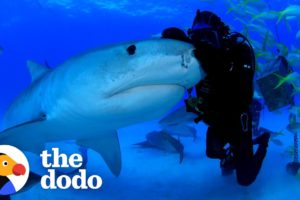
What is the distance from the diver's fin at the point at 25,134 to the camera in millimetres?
2703

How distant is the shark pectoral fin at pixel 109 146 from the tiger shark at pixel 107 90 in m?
0.49

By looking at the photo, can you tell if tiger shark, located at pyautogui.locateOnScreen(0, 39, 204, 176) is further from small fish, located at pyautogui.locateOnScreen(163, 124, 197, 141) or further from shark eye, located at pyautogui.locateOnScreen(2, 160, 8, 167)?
small fish, located at pyautogui.locateOnScreen(163, 124, 197, 141)

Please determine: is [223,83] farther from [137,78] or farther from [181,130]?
[181,130]

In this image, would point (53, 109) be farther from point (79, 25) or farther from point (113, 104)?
point (79, 25)

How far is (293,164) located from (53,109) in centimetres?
363

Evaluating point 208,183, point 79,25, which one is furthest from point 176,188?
point 79,25

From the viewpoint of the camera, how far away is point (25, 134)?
295cm

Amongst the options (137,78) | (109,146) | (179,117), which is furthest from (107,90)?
(179,117)

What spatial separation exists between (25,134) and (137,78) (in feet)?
4.74

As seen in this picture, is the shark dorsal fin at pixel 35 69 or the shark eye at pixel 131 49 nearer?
the shark eye at pixel 131 49

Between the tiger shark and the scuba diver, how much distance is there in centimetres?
32

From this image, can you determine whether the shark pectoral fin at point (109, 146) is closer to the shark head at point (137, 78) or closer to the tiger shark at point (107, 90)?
the tiger shark at point (107, 90)

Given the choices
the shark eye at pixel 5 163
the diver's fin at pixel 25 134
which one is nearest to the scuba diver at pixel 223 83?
the diver's fin at pixel 25 134

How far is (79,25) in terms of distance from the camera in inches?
1789
